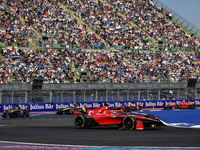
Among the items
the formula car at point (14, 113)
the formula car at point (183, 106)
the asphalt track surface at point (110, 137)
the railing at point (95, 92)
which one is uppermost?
the railing at point (95, 92)

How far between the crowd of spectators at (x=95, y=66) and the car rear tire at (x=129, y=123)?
22.0 meters

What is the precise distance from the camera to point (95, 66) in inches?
1853

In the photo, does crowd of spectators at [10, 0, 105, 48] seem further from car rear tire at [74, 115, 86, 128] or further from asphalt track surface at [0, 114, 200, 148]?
asphalt track surface at [0, 114, 200, 148]

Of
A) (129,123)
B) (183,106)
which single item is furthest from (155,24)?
(129,123)

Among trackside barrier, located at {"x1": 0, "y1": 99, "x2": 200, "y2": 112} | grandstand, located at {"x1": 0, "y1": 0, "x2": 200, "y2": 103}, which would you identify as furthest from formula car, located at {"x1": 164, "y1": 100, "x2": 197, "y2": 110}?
grandstand, located at {"x1": 0, "y1": 0, "x2": 200, "y2": 103}

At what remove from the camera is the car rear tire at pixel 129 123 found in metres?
19.0

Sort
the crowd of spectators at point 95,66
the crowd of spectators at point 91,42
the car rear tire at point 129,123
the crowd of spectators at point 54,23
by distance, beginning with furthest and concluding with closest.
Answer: the crowd of spectators at point 54,23 → the crowd of spectators at point 91,42 → the crowd of spectators at point 95,66 → the car rear tire at point 129,123

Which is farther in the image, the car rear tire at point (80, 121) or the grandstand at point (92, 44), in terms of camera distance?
the grandstand at point (92, 44)

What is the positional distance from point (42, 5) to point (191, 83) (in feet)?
74.0

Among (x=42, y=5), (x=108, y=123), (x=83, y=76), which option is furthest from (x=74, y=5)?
(x=108, y=123)

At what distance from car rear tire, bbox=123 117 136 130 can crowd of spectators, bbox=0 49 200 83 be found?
22026 millimetres

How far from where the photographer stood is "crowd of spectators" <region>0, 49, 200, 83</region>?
138ft

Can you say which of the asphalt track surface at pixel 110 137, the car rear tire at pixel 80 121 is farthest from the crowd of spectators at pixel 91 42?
the asphalt track surface at pixel 110 137

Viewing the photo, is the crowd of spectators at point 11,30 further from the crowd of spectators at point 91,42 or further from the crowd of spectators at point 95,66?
the crowd of spectators at point 95,66
